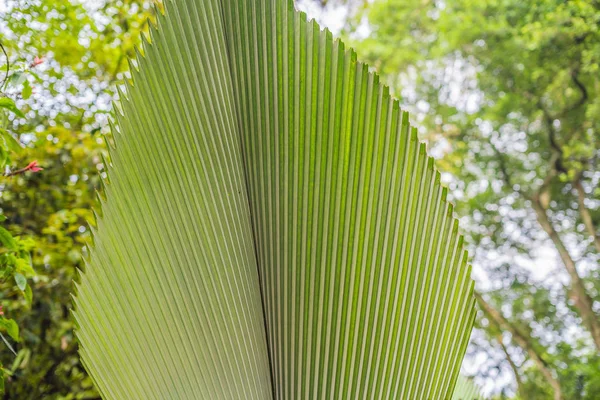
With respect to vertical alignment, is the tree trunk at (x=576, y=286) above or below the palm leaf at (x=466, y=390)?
above

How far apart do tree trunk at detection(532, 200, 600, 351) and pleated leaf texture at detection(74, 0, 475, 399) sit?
8223mm

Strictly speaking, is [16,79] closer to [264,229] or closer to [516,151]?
[264,229]

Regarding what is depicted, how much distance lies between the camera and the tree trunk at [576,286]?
7766mm

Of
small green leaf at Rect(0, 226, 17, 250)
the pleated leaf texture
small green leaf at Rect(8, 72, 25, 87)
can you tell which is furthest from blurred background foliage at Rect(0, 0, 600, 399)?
the pleated leaf texture

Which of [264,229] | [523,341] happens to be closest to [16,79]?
[264,229]

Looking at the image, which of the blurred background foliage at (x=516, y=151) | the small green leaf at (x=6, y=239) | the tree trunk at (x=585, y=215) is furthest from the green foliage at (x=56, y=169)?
the tree trunk at (x=585, y=215)

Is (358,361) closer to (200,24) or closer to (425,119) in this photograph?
(200,24)

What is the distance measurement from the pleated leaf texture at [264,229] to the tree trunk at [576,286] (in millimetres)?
8223

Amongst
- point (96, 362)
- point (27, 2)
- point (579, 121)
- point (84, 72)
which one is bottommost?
point (96, 362)

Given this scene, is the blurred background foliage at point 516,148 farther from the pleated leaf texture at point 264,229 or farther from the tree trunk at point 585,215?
the pleated leaf texture at point 264,229

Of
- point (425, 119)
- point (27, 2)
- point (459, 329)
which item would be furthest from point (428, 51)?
point (459, 329)

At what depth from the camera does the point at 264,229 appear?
76 cm

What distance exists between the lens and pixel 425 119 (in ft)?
29.7

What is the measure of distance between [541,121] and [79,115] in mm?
7850
